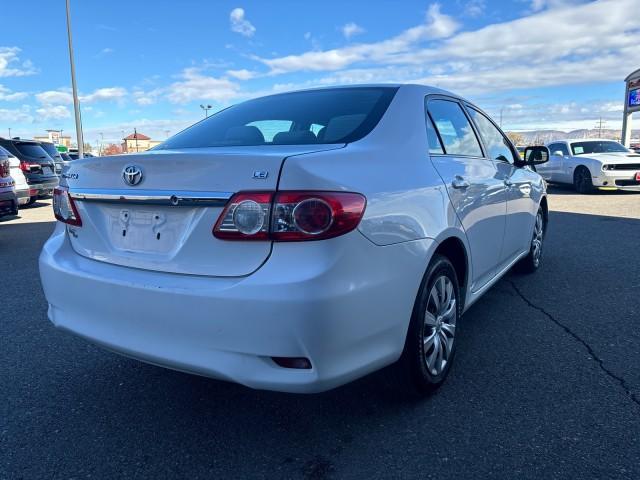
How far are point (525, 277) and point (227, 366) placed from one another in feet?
13.0

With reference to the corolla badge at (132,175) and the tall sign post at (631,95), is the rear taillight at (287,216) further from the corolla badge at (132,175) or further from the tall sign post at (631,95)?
the tall sign post at (631,95)

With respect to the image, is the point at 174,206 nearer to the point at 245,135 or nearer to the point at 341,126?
the point at 245,135

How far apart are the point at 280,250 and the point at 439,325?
1.19 metres

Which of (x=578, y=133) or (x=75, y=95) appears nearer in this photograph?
(x=75, y=95)

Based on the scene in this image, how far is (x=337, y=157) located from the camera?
2.11m

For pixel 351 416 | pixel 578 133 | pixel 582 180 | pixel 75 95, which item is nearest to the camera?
pixel 351 416

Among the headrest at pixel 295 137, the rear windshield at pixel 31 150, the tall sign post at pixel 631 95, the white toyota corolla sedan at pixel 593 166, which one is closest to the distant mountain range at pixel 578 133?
the tall sign post at pixel 631 95

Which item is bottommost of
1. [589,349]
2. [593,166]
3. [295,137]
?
[589,349]

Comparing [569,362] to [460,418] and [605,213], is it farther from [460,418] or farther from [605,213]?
[605,213]

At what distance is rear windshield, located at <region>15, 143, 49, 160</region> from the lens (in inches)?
483

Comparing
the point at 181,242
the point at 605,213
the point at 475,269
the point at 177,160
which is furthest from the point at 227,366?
the point at 605,213

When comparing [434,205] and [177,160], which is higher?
[177,160]

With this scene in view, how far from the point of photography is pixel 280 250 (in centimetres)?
190

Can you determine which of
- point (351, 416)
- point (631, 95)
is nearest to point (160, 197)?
point (351, 416)
